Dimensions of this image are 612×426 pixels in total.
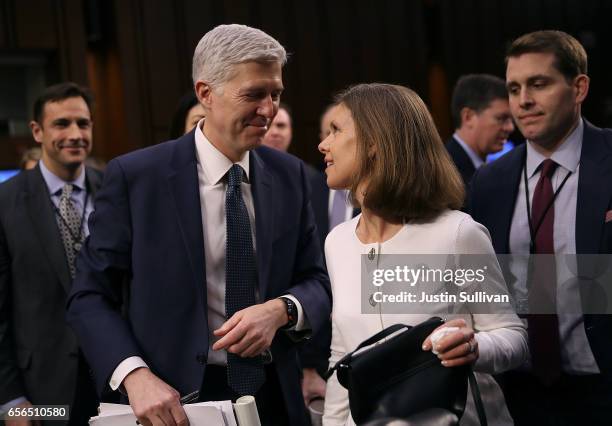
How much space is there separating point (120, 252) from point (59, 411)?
3.89ft

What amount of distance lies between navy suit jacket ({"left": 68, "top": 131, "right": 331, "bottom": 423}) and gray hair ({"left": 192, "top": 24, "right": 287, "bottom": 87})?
0.24 meters

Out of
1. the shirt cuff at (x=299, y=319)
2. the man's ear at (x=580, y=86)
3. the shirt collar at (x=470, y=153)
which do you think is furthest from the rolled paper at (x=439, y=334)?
the shirt collar at (x=470, y=153)

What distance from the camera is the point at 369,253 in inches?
83.2

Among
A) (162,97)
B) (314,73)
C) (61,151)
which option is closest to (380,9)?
(314,73)

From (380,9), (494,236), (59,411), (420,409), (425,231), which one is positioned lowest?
(59,411)

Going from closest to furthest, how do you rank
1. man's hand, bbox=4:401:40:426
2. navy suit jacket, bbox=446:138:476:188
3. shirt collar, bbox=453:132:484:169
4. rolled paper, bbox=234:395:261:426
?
1. rolled paper, bbox=234:395:261:426
2. man's hand, bbox=4:401:40:426
3. navy suit jacket, bbox=446:138:476:188
4. shirt collar, bbox=453:132:484:169

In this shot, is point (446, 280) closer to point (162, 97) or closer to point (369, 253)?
point (369, 253)

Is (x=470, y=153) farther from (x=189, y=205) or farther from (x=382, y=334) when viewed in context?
(x=382, y=334)

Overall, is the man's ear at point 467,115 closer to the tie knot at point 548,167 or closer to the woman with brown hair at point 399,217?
the tie knot at point 548,167

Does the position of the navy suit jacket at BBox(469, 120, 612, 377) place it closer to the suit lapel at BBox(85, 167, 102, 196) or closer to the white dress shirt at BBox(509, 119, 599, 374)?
the white dress shirt at BBox(509, 119, 599, 374)

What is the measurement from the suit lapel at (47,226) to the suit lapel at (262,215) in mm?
1151

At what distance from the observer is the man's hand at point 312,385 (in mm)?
3340

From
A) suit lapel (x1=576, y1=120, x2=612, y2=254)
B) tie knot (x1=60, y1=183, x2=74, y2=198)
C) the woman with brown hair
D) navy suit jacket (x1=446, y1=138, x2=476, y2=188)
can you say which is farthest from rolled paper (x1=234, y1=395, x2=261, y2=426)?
navy suit jacket (x1=446, y1=138, x2=476, y2=188)

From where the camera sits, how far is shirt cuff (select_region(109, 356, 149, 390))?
2.17 m
